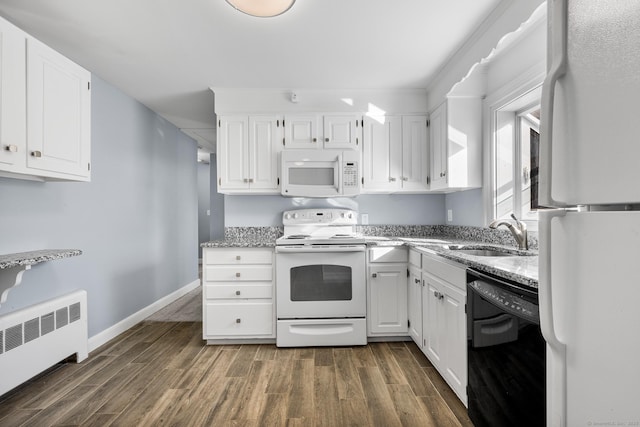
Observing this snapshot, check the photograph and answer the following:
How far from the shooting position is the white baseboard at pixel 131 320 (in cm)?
266

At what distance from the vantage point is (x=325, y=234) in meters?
3.19

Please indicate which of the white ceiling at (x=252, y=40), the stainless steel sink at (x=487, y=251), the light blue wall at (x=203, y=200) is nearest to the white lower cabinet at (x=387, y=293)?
the stainless steel sink at (x=487, y=251)

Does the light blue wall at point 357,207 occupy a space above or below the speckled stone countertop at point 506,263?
above

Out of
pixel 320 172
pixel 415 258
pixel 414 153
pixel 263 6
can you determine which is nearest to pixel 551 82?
pixel 263 6

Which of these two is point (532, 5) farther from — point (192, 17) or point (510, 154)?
point (192, 17)

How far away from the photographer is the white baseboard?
2657 millimetres

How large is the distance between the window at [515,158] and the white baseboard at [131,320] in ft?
11.5

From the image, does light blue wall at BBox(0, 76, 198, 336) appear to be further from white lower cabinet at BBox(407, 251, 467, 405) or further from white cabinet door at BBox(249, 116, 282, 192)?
white lower cabinet at BBox(407, 251, 467, 405)

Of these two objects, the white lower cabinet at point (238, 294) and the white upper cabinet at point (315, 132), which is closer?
the white lower cabinet at point (238, 294)

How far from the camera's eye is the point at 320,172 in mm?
2963

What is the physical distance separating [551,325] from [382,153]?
2486mm

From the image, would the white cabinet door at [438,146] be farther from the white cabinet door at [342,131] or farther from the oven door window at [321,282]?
the oven door window at [321,282]

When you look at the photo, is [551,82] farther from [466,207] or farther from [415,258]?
[466,207]

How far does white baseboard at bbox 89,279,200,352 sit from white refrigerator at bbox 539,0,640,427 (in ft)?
10.5
